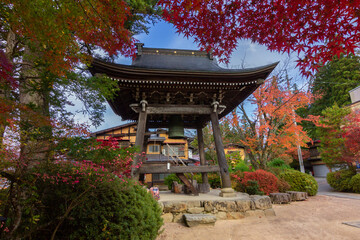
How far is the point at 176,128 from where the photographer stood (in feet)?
22.9

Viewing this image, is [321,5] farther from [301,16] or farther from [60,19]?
[60,19]

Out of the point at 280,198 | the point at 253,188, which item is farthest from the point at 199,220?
the point at 280,198

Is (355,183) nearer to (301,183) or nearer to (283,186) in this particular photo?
(301,183)

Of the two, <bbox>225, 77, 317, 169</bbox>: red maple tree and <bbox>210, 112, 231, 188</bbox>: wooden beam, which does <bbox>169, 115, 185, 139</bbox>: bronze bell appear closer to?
<bbox>210, 112, 231, 188</bbox>: wooden beam

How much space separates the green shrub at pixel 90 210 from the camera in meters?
2.30

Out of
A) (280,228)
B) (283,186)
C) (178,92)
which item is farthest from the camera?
(283,186)

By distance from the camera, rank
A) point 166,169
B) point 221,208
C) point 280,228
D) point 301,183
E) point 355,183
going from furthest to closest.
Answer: point 355,183 < point 301,183 < point 166,169 < point 221,208 < point 280,228

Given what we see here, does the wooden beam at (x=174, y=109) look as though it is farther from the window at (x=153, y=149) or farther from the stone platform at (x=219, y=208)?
the window at (x=153, y=149)

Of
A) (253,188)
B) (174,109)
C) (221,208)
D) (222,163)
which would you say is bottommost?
(221,208)

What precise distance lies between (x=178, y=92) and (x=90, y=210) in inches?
191

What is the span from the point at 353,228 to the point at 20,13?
771 cm

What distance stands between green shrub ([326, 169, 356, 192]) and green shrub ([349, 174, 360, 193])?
265 mm

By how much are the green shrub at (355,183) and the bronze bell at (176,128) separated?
1029 centimetres

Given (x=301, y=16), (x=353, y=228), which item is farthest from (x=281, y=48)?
(x=353, y=228)
